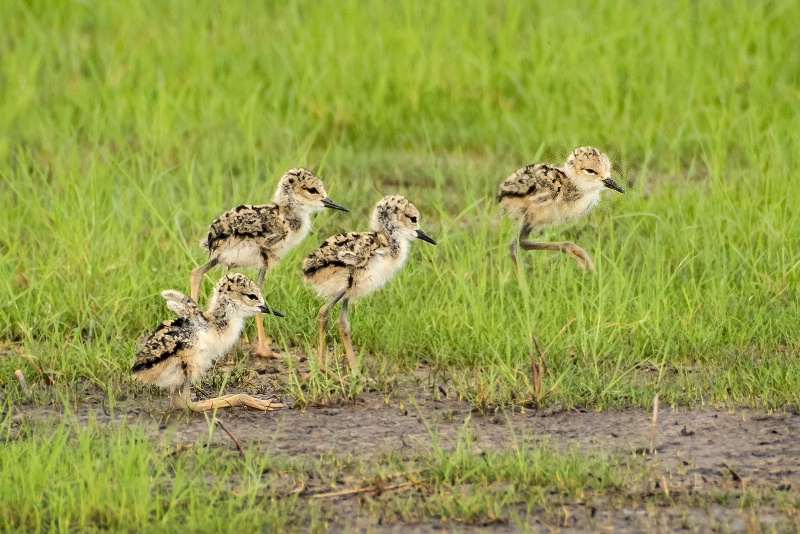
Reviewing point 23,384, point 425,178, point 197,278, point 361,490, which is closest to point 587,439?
point 361,490

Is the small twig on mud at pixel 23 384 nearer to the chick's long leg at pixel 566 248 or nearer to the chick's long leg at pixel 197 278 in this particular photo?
the chick's long leg at pixel 197 278

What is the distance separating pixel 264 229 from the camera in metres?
7.05

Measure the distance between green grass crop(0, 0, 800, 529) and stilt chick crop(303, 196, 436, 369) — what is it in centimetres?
40

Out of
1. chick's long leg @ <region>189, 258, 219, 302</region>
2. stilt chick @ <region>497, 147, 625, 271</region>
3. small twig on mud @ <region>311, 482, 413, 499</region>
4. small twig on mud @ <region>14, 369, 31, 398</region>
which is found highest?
stilt chick @ <region>497, 147, 625, 271</region>

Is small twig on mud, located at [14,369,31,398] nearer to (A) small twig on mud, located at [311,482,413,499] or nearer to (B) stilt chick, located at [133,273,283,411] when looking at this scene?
(B) stilt chick, located at [133,273,283,411]

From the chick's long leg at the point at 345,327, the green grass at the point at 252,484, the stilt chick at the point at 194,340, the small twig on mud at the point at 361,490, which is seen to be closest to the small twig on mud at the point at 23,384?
the stilt chick at the point at 194,340

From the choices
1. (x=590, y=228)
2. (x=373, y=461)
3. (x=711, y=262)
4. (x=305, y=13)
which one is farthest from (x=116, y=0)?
(x=373, y=461)

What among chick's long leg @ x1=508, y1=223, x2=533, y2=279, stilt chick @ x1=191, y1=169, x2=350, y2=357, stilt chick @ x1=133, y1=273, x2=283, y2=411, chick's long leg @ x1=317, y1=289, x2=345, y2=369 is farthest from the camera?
chick's long leg @ x1=508, y1=223, x2=533, y2=279

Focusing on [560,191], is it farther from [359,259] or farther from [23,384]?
[23,384]

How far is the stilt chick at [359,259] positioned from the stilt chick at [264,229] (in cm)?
38

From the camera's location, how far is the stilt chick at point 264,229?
7.05 metres

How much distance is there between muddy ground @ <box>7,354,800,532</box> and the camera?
16.6 feet

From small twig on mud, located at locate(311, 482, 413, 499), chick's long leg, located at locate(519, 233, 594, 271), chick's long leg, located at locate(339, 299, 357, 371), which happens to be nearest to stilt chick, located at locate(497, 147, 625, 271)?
chick's long leg, located at locate(519, 233, 594, 271)

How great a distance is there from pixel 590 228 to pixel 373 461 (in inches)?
131
